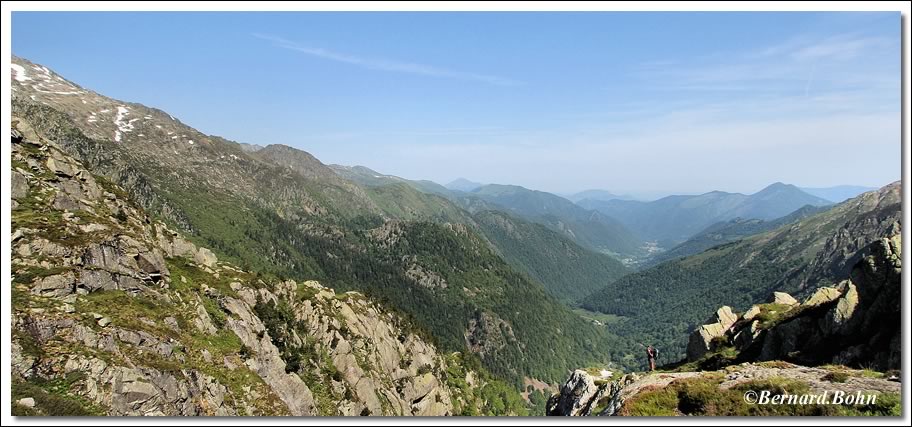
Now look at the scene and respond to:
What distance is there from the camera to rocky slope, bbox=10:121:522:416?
99.7 ft

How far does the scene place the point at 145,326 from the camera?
130ft

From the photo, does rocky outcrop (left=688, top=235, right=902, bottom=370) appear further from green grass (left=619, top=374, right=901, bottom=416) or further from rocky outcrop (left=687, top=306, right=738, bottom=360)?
green grass (left=619, top=374, right=901, bottom=416)

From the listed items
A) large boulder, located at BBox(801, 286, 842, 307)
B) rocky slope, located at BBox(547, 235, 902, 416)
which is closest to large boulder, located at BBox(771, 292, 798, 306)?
rocky slope, located at BBox(547, 235, 902, 416)

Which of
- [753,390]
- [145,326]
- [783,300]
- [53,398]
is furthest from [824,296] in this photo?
[145,326]

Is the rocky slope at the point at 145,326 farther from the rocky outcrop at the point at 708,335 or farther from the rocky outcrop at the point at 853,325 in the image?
the rocky outcrop at the point at 853,325

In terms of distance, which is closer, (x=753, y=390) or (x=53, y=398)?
(x=753, y=390)

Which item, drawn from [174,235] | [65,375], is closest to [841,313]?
[65,375]

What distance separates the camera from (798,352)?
33.3 metres

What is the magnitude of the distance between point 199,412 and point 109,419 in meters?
14.5

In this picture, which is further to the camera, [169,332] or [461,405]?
[461,405]

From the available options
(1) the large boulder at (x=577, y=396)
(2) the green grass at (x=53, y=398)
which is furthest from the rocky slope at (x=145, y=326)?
(1) the large boulder at (x=577, y=396)

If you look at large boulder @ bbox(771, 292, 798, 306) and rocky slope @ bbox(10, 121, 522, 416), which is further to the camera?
large boulder @ bbox(771, 292, 798, 306)

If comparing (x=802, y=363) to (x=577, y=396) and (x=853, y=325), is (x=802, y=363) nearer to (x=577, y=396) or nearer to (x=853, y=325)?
(x=853, y=325)

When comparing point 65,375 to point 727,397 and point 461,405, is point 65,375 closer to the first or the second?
point 727,397
